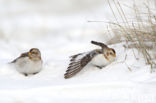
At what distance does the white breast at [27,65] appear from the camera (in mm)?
4864

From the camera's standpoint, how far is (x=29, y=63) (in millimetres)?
4875

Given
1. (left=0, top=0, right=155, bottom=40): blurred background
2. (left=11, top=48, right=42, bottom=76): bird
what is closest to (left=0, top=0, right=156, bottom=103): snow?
(left=11, top=48, right=42, bottom=76): bird

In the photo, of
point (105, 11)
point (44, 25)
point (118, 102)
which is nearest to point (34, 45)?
point (44, 25)

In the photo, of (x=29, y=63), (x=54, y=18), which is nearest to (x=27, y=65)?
(x=29, y=63)

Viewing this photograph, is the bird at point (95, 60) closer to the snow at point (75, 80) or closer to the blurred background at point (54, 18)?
the snow at point (75, 80)

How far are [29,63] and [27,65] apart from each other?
0.03 metres

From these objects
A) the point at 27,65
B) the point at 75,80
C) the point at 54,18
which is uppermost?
the point at 54,18

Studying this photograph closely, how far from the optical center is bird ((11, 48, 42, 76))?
4867 mm

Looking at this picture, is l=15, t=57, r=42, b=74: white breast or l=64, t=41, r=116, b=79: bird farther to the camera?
l=15, t=57, r=42, b=74: white breast

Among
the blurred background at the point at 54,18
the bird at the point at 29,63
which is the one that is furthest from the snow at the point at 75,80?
the blurred background at the point at 54,18

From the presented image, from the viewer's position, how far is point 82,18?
26.5 ft

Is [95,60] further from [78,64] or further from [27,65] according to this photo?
[27,65]

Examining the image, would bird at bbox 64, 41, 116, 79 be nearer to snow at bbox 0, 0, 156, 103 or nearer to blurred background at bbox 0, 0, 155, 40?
snow at bbox 0, 0, 156, 103

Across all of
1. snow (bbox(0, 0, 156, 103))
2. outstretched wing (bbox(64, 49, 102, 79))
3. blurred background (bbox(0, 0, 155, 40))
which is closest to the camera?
snow (bbox(0, 0, 156, 103))
